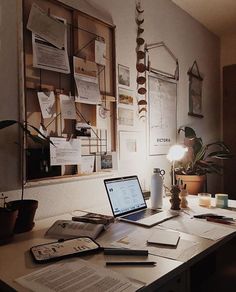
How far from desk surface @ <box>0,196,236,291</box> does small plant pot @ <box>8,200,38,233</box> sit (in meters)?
0.03

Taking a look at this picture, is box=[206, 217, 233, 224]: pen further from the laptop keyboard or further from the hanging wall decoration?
the hanging wall decoration

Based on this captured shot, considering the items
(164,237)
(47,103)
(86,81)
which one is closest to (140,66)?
(86,81)

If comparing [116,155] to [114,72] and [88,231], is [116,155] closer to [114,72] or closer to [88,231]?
→ [114,72]

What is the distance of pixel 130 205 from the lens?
1562 millimetres

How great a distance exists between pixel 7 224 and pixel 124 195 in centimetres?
65

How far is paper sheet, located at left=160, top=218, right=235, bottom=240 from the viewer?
1.22 meters

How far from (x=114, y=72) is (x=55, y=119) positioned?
1.91 feet

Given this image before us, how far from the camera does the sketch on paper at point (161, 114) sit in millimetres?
2229

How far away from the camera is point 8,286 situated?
2.59 ft

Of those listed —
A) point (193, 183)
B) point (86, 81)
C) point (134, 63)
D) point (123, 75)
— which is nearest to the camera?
point (86, 81)

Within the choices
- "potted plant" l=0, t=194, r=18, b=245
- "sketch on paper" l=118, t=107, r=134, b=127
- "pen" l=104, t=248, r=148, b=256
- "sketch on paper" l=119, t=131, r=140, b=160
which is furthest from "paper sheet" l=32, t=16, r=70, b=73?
"pen" l=104, t=248, r=148, b=256

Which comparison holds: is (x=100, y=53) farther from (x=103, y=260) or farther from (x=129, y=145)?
(x=103, y=260)

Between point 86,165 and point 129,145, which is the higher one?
point 129,145

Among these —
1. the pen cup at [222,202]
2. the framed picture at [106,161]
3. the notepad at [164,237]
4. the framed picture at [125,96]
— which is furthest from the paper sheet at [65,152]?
the pen cup at [222,202]
